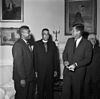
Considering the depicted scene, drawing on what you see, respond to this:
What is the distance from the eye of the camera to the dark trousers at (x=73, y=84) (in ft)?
12.0

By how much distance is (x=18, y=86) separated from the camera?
350 centimetres

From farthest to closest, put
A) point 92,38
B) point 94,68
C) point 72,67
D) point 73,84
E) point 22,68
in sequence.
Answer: point 92,38 → point 94,68 → point 73,84 → point 72,67 → point 22,68

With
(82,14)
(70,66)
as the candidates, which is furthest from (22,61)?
(82,14)

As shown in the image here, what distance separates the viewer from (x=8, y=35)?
15.5 feet

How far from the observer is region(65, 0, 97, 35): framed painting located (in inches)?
185

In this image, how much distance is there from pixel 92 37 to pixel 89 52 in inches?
32.8

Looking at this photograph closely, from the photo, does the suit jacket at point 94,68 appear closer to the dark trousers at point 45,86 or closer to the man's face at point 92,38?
the man's face at point 92,38

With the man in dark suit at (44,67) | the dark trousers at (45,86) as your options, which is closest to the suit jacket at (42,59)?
the man in dark suit at (44,67)

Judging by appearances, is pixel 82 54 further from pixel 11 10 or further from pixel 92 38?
pixel 11 10

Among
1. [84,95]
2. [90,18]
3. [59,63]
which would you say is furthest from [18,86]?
[90,18]

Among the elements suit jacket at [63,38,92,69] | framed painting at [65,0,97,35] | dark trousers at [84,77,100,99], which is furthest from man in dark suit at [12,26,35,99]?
framed painting at [65,0,97,35]

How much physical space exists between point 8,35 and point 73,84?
175 centimetres

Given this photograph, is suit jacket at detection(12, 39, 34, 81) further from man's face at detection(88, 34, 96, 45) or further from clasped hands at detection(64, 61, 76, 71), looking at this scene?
man's face at detection(88, 34, 96, 45)

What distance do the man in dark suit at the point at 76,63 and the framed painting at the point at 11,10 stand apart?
1.42 m
